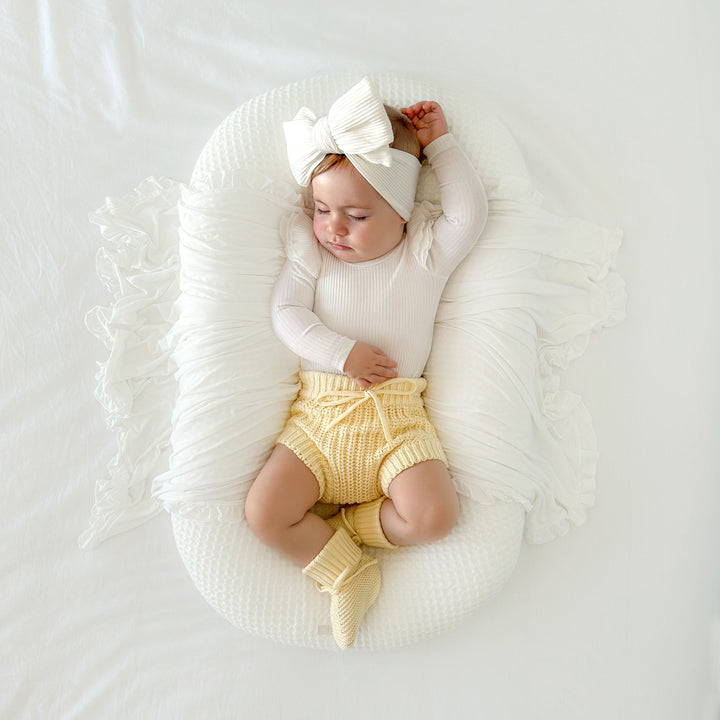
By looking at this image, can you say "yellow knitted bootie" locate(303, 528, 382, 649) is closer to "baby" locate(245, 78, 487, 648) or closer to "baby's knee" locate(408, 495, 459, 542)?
"baby" locate(245, 78, 487, 648)

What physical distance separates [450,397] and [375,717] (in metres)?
0.63

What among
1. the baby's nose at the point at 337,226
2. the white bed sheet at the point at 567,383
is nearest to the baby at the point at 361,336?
the baby's nose at the point at 337,226

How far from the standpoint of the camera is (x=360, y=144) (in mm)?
1212

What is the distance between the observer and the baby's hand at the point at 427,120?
1360 millimetres

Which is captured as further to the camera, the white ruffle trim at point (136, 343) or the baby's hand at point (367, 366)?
the white ruffle trim at point (136, 343)

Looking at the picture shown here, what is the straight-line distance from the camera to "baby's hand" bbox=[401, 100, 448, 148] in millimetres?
1360

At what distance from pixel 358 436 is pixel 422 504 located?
6.8 inches

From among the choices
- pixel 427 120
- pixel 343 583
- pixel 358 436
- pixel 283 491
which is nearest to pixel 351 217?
pixel 427 120

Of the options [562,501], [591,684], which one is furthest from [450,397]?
[591,684]

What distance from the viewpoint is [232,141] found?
1.41 meters

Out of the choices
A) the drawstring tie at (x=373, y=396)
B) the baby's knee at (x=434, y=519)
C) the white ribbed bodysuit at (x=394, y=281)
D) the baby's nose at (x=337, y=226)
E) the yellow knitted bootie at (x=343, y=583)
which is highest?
the baby's nose at (x=337, y=226)

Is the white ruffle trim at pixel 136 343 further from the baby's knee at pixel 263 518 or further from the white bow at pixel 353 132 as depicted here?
the white bow at pixel 353 132

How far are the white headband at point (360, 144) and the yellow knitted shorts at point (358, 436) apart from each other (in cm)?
35

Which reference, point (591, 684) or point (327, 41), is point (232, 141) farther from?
point (591, 684)
